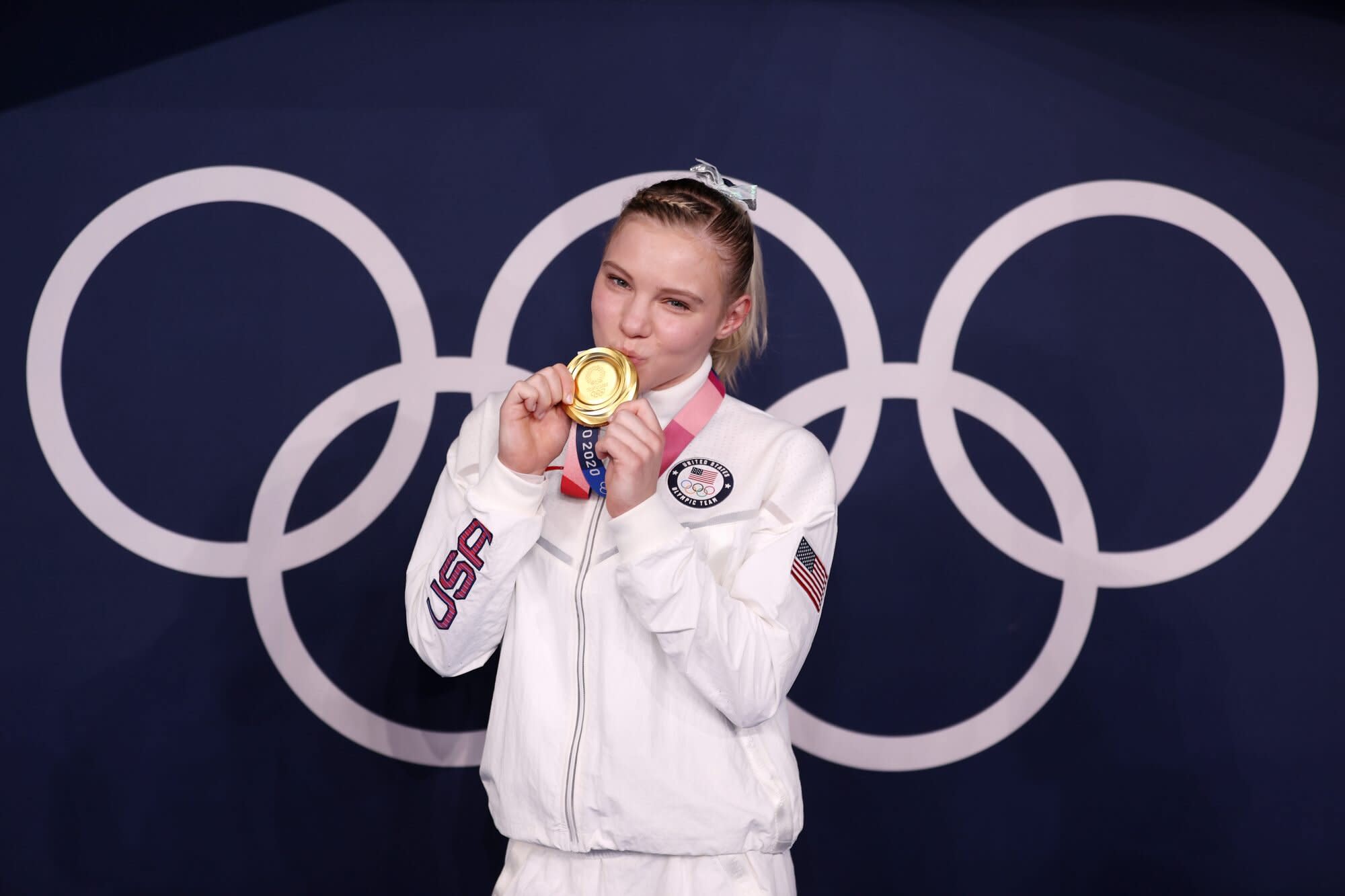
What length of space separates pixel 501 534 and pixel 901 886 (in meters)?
1.69

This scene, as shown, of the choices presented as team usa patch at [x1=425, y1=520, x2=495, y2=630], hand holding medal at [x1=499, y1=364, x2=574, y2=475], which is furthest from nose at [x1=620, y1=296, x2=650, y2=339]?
team usa patch at [x1=425, y1=520, x2=495, y2=630]

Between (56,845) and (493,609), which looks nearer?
(493,609)

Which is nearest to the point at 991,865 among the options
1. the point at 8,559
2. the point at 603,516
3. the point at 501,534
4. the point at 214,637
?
the point at 603,516

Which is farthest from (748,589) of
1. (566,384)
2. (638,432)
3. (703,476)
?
(566,384)

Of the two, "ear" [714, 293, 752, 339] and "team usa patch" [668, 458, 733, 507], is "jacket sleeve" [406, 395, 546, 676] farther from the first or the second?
"ear" [714, 293, 752, 339]

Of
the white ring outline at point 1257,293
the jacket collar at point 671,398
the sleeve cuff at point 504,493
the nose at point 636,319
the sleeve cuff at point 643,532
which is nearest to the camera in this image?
the sleeve cuff at point 643,532

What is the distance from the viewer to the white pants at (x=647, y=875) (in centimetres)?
197

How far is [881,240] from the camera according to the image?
2.79 meters

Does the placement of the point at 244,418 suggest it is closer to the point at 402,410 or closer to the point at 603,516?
the point at 402,410

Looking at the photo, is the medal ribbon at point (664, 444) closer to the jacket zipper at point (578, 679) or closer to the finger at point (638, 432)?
the jacket zipper at point (578, 679)

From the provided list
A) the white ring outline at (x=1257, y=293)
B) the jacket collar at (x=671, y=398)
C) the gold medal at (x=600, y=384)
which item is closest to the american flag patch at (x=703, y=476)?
the jacket collar at (x=671, y=398)

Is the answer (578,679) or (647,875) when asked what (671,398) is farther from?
(647,875)

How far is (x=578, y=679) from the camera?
1968 millimetres

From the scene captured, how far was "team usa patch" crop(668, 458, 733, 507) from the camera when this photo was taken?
2.03m
